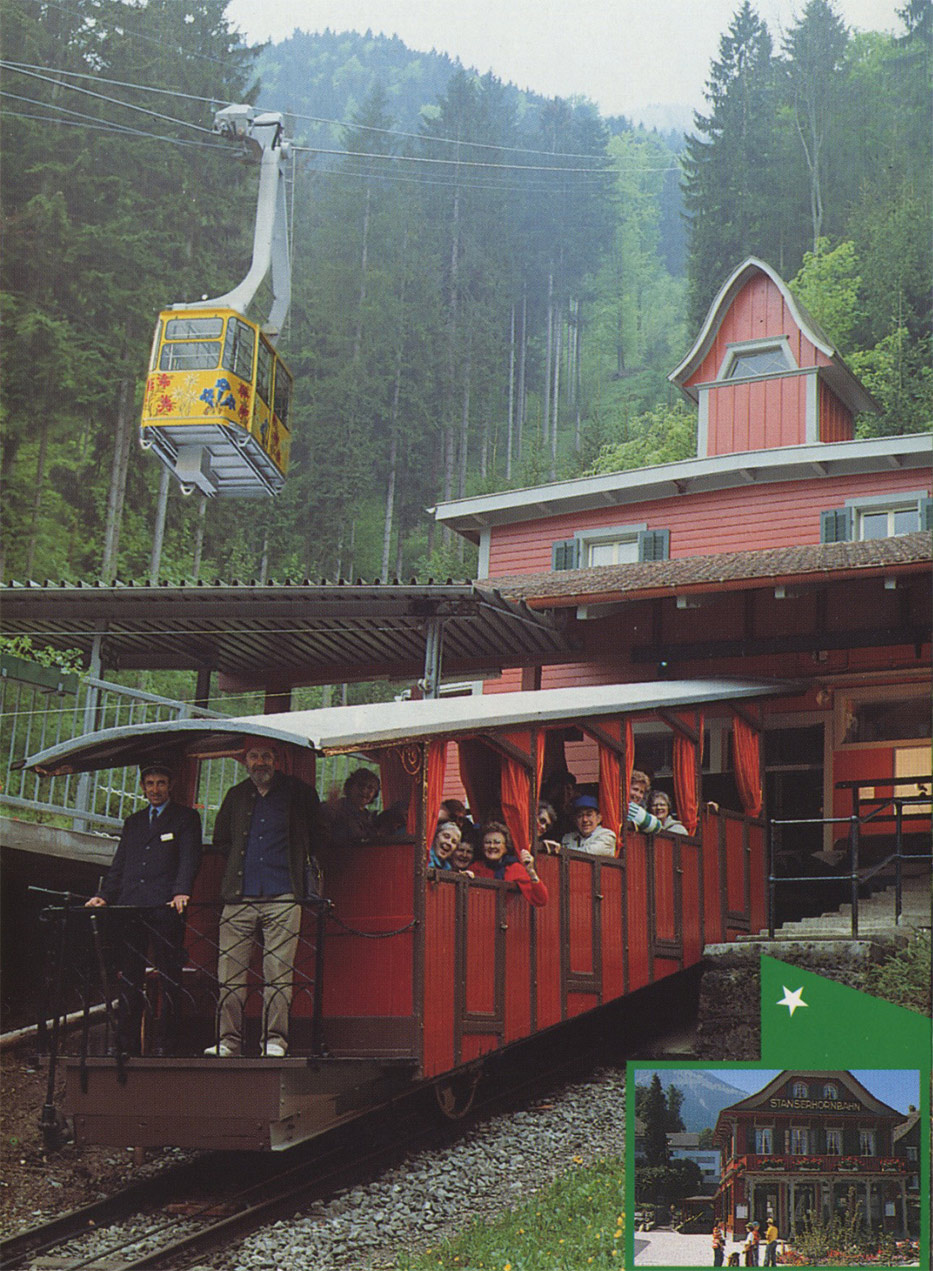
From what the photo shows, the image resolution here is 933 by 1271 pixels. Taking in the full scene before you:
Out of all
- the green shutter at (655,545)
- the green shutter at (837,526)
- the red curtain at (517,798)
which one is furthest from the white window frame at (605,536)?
the red curtain at (517,798)

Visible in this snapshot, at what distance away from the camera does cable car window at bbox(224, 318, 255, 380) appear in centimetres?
1872

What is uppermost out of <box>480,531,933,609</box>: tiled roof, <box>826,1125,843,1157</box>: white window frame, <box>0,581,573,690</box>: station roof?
<box>480,531,933,609</box>: tiled roof

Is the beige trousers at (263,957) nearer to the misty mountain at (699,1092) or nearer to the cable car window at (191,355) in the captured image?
the misty mountain at (699,1092)

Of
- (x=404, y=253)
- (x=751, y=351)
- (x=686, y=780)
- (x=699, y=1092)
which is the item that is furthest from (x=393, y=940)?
(x=404, y=253)

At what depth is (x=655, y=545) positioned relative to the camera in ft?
53.3

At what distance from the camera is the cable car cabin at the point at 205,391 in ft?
61.1

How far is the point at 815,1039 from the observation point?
312 inches

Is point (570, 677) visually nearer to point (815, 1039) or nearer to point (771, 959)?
point (771, 959)

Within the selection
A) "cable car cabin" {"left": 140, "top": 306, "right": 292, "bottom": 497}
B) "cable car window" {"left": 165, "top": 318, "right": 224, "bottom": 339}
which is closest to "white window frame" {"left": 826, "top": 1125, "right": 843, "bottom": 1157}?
"cable car cabin" {"left": 140, "top": 306, "right": 292, "bottom": 497}

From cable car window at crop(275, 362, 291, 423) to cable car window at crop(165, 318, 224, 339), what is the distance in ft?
5.88

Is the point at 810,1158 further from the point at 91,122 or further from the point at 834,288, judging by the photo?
the point at 834,288

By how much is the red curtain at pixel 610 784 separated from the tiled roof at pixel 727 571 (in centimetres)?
290

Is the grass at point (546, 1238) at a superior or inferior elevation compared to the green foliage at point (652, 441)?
inferior

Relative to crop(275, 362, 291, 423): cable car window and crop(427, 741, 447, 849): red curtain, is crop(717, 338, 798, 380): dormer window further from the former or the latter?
crop(427, 741, 447, 849): red curtain
